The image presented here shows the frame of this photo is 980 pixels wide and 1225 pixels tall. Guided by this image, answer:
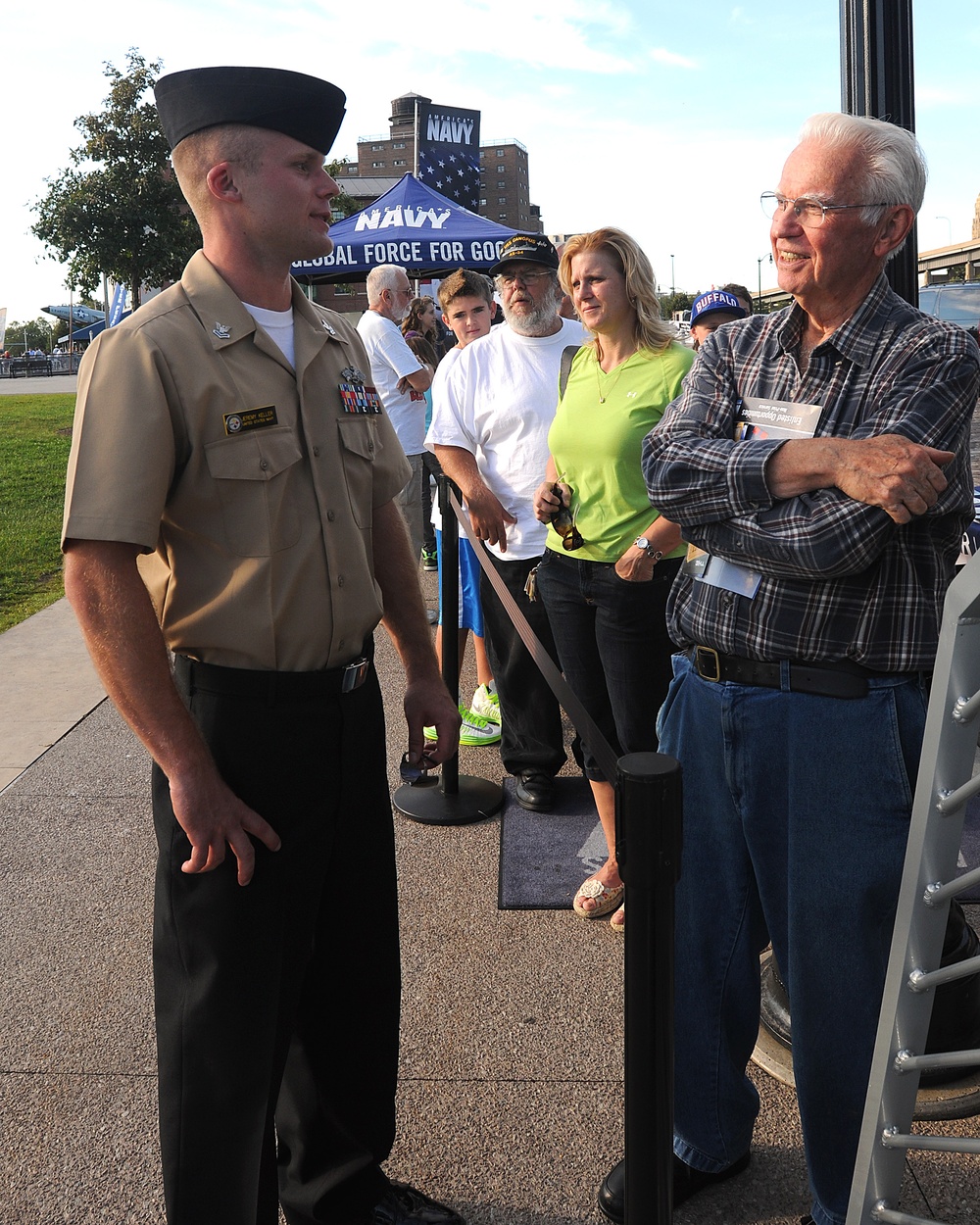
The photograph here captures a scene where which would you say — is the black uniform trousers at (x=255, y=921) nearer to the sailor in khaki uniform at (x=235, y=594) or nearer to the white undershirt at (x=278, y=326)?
the sailor in khaki uniform at (x=235, y=594)

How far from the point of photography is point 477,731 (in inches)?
208

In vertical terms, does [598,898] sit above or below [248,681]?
below

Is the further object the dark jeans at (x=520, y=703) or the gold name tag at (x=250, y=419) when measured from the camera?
the dark jeans at (x=520, y=703)

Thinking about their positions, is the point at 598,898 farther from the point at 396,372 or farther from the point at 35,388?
the point at 35,388

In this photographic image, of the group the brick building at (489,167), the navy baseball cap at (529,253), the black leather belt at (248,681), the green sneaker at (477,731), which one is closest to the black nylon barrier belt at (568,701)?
the black leather belt at (248,681)

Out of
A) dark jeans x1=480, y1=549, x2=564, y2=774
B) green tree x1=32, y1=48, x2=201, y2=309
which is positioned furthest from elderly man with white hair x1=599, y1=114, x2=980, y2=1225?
green tree x1=32, y1=48, x2=201, y2=309

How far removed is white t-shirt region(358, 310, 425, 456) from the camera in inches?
271

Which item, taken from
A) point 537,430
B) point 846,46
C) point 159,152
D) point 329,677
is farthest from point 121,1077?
point 159,152

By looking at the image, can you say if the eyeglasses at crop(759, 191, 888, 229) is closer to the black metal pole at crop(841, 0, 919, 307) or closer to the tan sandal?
the black metal pole at crop(841, 0, 919, 307)

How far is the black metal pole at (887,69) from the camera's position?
2617 mm

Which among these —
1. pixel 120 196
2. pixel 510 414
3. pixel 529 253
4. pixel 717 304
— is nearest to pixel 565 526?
pixel 510 414

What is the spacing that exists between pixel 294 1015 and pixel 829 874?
1032 mm

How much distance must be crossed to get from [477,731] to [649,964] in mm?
3745

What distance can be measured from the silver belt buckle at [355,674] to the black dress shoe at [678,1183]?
1.17m
